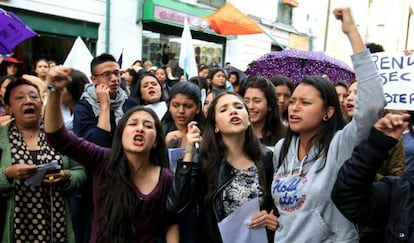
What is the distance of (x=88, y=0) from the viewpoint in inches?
388

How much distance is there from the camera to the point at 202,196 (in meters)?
2.47

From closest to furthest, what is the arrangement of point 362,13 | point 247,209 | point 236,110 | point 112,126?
point 247,209 → point 236,110 → point 112,126 → point 362,13

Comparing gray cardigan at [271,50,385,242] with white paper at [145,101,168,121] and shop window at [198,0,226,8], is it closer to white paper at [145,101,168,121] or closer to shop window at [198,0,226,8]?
white paper at [145,101,168,121]

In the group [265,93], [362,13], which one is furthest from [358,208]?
[362,13]

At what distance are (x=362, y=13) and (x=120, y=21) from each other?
17190 millimetres

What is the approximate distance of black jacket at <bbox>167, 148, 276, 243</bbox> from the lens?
232 centimetres

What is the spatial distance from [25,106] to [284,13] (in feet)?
53.6

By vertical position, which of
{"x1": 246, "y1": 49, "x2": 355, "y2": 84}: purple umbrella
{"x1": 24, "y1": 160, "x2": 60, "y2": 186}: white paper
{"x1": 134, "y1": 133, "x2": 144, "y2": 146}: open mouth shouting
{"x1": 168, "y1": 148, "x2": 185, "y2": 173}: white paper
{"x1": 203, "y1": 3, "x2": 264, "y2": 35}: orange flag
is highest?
{"x1": 203, "y1": 3, "x2": 264, "y2": 35}: orange flag

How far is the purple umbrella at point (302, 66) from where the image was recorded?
511 cm

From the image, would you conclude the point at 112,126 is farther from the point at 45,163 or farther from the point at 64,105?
the point at 64,105

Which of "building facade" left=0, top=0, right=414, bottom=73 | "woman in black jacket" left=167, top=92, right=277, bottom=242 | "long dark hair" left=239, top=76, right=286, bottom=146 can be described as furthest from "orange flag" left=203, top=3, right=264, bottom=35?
"woman in black jacket" left=167, top=92, right=277, bottom=242

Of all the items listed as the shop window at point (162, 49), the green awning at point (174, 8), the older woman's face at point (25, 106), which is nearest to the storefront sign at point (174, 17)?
the green awning at point (174, 8)

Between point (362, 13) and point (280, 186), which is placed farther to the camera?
point (362, 13)

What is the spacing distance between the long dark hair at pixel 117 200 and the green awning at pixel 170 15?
9084 millimetres
